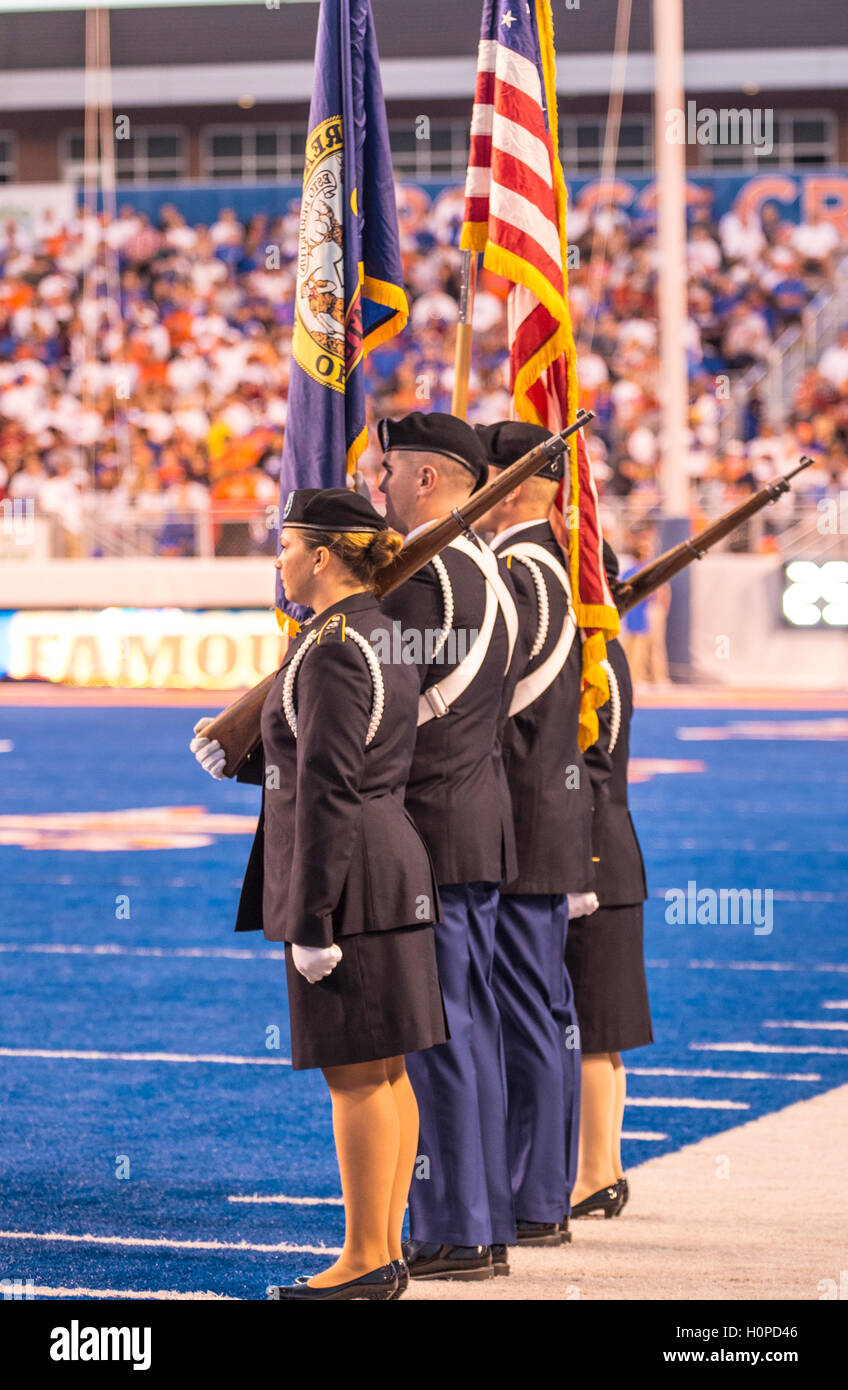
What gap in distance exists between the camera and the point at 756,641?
72.7ft

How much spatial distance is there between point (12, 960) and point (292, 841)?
507cm

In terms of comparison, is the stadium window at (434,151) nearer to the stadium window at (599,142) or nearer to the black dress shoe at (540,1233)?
the stadium window at (599,142)

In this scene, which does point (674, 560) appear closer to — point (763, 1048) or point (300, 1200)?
point (300, 1200)

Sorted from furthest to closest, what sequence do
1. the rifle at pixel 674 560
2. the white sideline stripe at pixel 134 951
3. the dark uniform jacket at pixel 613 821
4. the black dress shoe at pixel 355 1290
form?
the white sideline stripe at pixel 134 951 → the rifle at pixel 674 560 → the dark uniform jacket at pixel 613 821 → the black dress shoe at pixel 355 1290

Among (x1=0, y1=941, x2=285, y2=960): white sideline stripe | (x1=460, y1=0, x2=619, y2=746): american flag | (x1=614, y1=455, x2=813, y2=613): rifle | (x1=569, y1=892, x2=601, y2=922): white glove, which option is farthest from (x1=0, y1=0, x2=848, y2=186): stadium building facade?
(x1=569, y1=892, x2=601, y2=922): white glove

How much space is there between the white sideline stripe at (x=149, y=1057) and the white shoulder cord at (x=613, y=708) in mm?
2358

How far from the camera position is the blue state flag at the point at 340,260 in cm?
533

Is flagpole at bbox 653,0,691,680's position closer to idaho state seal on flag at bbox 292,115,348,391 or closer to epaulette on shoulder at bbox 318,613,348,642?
idaho state seal on flag at bbox 292,115,348,391

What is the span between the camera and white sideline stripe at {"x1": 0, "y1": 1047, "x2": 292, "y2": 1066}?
7.45m

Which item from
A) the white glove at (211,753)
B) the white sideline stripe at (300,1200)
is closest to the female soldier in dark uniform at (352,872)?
the white glove at (211,753)

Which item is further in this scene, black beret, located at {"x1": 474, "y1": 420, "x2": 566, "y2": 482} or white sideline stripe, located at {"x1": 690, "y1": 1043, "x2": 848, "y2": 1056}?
white sideline stripe, located at {"x1": 690, "y1": 1043, "x2": 848, "y2": 1056}

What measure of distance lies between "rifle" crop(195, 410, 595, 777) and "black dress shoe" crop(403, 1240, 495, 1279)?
3.93 ft

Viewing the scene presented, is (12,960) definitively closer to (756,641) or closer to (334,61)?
(334,61)
